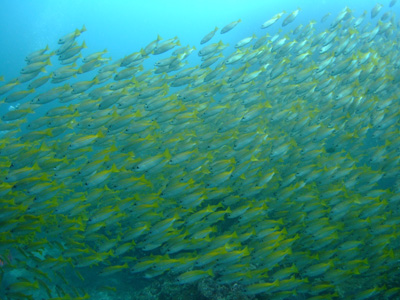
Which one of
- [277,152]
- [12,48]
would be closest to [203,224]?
[277,152]

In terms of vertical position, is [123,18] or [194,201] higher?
[123,18]

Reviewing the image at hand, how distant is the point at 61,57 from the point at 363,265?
28.1 ft

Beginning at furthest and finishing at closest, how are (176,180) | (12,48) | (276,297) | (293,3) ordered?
(12,48)
(293,3)
(176,180)
(276,297)

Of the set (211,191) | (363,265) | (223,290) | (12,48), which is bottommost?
(363,265)

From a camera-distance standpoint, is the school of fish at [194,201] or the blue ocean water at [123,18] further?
the blue ocean water at [123,18]

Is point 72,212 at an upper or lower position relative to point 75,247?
upper

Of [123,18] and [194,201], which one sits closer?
[194,201]

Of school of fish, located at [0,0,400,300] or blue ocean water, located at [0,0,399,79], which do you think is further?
blue ocean water, located at [0,0,399,79]

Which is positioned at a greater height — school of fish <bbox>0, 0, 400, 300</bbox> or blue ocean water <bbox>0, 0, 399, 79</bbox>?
blue ocean water <bbox>0, 0, 399, 79</bbox>

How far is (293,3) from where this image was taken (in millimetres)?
36844

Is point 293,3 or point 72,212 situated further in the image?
point 293,3

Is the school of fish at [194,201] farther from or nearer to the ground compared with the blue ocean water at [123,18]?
nearer to the ground

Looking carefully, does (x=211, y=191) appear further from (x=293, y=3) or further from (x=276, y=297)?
(x=293, y=3)

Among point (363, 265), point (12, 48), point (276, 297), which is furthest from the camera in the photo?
point (12, 48)
